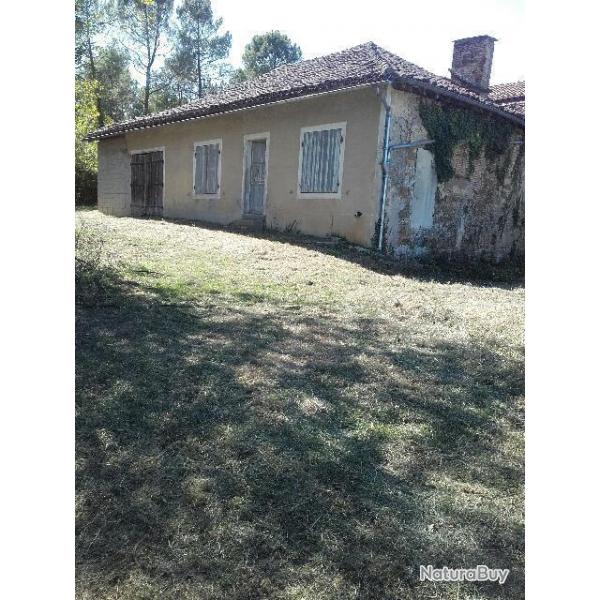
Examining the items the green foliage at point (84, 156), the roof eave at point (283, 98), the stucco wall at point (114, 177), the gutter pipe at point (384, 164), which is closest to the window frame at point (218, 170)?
the roof eave at point (283, 98)

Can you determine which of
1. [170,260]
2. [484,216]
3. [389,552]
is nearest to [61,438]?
[389,552]

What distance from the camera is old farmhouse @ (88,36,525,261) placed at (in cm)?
895

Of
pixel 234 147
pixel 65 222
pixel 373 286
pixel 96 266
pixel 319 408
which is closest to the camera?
pixel 65 222

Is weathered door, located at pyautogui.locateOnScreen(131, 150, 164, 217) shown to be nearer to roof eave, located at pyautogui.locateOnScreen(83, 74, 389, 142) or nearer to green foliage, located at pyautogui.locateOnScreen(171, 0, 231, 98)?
roof eave, located at pyautogui.locateOnScreen(83, 74, 389, 142)

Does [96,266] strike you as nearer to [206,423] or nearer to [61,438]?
[206,423]

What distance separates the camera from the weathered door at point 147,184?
1466 cm

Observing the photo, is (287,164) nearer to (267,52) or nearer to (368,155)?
(368,155)

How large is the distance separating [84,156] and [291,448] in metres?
21.1

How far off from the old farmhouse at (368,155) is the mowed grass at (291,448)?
4.47 meters

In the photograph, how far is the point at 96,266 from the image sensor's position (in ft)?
19.0

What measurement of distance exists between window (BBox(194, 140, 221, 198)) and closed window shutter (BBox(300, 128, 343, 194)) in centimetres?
306

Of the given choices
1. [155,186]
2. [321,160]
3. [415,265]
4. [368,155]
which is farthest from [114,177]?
[415,265]

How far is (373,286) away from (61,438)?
204 inches

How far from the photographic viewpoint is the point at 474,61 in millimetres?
12875
